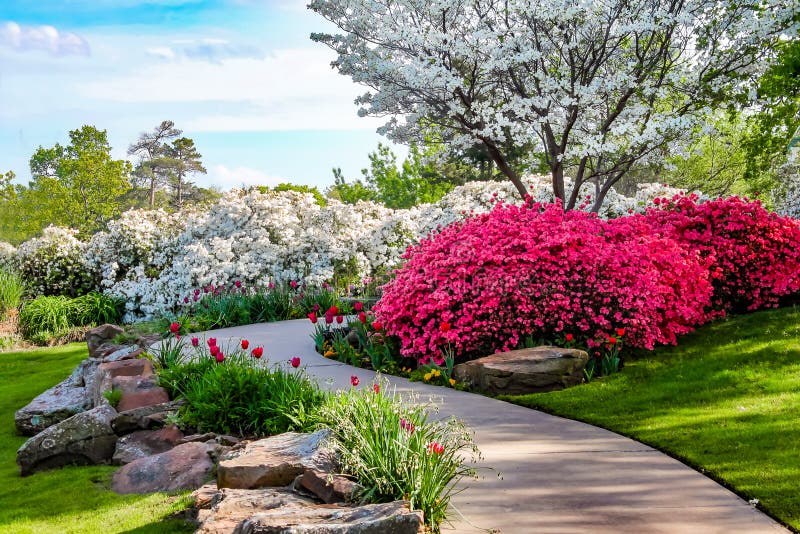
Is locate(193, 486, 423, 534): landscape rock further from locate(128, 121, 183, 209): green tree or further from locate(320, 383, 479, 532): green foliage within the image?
locate(128, 121, 183, 209): green tree

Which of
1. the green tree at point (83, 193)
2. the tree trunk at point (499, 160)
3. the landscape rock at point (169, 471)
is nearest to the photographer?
the landscape rock at point (169, 471)

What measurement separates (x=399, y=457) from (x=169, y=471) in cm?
228

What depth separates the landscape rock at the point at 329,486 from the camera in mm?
3979

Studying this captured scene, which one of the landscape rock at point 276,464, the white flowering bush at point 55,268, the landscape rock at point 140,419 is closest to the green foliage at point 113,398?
the landscape rock at point 140,419

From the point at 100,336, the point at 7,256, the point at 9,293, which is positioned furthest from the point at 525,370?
the point at 7,256

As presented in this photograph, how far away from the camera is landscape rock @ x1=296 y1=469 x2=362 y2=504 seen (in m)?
3.98

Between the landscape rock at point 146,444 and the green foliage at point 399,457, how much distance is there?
→ 220 centimetres

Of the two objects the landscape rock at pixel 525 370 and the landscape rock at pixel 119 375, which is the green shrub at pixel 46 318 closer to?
the landscape rock at pixel 119 375

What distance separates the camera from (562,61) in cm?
1321

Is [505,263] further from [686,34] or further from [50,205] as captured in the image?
[50,205]

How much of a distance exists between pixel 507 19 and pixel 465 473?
9.70 meters

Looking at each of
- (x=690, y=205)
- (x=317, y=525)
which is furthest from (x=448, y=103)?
(x=317, y=525)

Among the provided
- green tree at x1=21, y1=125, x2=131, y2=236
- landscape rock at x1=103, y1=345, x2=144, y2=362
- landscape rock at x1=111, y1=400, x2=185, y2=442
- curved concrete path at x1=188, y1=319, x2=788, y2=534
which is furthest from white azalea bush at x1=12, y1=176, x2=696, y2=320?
green tree at x1=21, y1=125, x2=131, y2=236

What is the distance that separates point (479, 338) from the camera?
26.7ft
